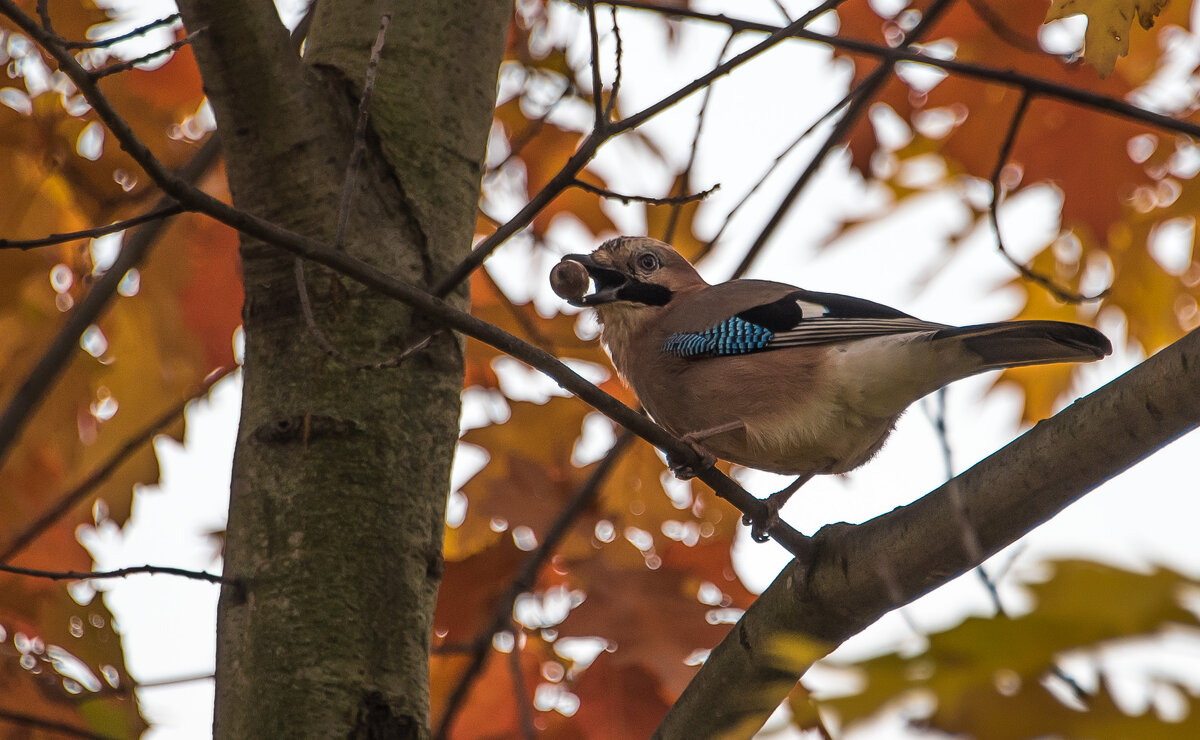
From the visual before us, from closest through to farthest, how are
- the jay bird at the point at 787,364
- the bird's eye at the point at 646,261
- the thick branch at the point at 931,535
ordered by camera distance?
the thick branch at the point at 931,535
the jay bird at the point at 787,364
the bird's eye at the point at 646,261

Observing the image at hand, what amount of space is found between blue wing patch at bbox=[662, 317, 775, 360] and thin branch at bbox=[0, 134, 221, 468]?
1.74 meters

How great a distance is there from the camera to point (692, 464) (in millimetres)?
2693

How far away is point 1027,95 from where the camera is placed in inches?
126

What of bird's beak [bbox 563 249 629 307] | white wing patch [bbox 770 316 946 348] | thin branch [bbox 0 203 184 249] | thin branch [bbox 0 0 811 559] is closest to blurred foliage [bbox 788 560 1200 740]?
thin branch [bbox 0 0 811 559]

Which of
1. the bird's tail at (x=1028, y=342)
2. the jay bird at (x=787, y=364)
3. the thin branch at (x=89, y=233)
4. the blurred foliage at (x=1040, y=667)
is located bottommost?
the blurred foliage at (x=1040, y=667)

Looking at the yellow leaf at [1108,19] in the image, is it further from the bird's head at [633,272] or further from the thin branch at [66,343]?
the thin branch at [66,343]

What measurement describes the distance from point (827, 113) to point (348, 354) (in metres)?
1.49

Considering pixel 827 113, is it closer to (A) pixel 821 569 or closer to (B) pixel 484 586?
(A) pixel 821 569

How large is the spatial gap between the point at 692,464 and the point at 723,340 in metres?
1.46

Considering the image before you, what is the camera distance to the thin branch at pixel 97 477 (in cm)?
350

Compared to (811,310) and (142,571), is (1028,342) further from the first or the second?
(142,571)

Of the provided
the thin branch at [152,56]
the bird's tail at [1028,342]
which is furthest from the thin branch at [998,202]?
the thin branch at [152,56]

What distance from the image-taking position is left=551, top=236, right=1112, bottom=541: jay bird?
145 inches

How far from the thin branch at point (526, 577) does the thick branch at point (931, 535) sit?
1.05 metres
